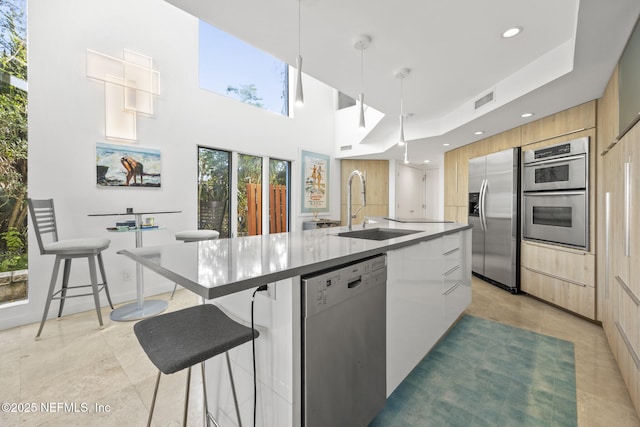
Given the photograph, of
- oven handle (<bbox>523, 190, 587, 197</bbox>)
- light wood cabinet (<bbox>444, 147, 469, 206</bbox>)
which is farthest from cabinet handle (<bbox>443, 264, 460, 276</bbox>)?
light wood cabinet (<bbox>444, 147, 469, 206</bbox>)

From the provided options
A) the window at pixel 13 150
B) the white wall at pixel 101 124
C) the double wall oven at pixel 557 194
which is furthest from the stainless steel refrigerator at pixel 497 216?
the window at pixel 13 150

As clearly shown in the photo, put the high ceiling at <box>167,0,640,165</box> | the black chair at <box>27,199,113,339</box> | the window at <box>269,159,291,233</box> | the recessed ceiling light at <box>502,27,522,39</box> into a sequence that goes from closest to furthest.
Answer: the high ceiling at <box>167,0,640,165</box>
the recessed ceiling light at <box>502,27,522,39</box>
the black chair at <box>27,199,113,339</box>
the window at <box>269,159,291,233</box>

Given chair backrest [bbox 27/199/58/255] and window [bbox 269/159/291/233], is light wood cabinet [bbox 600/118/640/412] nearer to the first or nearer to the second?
chair backrest [bbox 27/199/58/255]

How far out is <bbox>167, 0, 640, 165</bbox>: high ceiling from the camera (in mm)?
1841

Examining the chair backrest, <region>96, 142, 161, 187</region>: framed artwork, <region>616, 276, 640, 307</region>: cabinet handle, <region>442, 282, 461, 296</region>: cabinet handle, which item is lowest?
<region>442, 282, 461, 296</region>: cabinet handle

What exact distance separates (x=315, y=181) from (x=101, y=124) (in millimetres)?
3650

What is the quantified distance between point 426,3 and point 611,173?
1879mm

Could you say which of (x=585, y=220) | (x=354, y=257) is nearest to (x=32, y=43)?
(x=354, y=257)

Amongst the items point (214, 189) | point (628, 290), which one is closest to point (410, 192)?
point (214, 189)

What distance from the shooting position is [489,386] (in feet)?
5.75

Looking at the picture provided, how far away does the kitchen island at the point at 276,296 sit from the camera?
3.01ft

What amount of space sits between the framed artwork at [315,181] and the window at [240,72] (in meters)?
1.02

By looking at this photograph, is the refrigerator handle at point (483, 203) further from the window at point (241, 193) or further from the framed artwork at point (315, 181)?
the window at point (241, 193)

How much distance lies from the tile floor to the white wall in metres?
0.71
